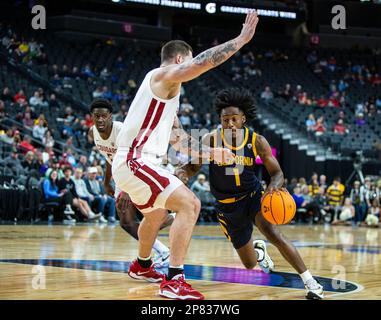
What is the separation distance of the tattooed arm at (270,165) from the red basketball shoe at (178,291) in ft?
3.63

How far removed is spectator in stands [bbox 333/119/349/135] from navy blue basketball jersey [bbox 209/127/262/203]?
20473mm

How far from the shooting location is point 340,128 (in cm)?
2677

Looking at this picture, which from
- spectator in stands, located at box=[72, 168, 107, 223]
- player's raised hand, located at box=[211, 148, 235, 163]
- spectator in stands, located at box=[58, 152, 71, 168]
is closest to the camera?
player's raised hand, located at box=[211, 148, 235, 163]

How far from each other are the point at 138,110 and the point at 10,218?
35.2 ft

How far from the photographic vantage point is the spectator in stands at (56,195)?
16.0 metres

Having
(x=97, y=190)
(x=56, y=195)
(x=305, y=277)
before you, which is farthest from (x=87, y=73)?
(x=305, y=277)

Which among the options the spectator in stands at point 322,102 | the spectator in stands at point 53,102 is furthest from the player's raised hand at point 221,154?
the spectator in stands at point 322,102

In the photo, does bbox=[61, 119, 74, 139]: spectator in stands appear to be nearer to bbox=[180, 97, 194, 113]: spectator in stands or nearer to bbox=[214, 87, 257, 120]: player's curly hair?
bbox=[180, 97, 194, 113]: spectator in stands

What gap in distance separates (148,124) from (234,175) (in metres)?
1.29

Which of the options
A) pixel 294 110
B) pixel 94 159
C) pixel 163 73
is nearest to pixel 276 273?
pixel 163 73

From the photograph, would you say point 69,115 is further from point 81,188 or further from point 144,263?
point 144,263

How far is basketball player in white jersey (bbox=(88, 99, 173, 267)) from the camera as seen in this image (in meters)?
7.49

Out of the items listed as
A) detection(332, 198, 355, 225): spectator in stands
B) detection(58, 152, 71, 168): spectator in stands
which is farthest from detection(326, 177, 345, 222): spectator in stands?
detection(58, 152, 71, 168): spectator in stands

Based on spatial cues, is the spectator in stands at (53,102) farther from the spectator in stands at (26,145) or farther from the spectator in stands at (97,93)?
the spectator in stands at (26,145)
